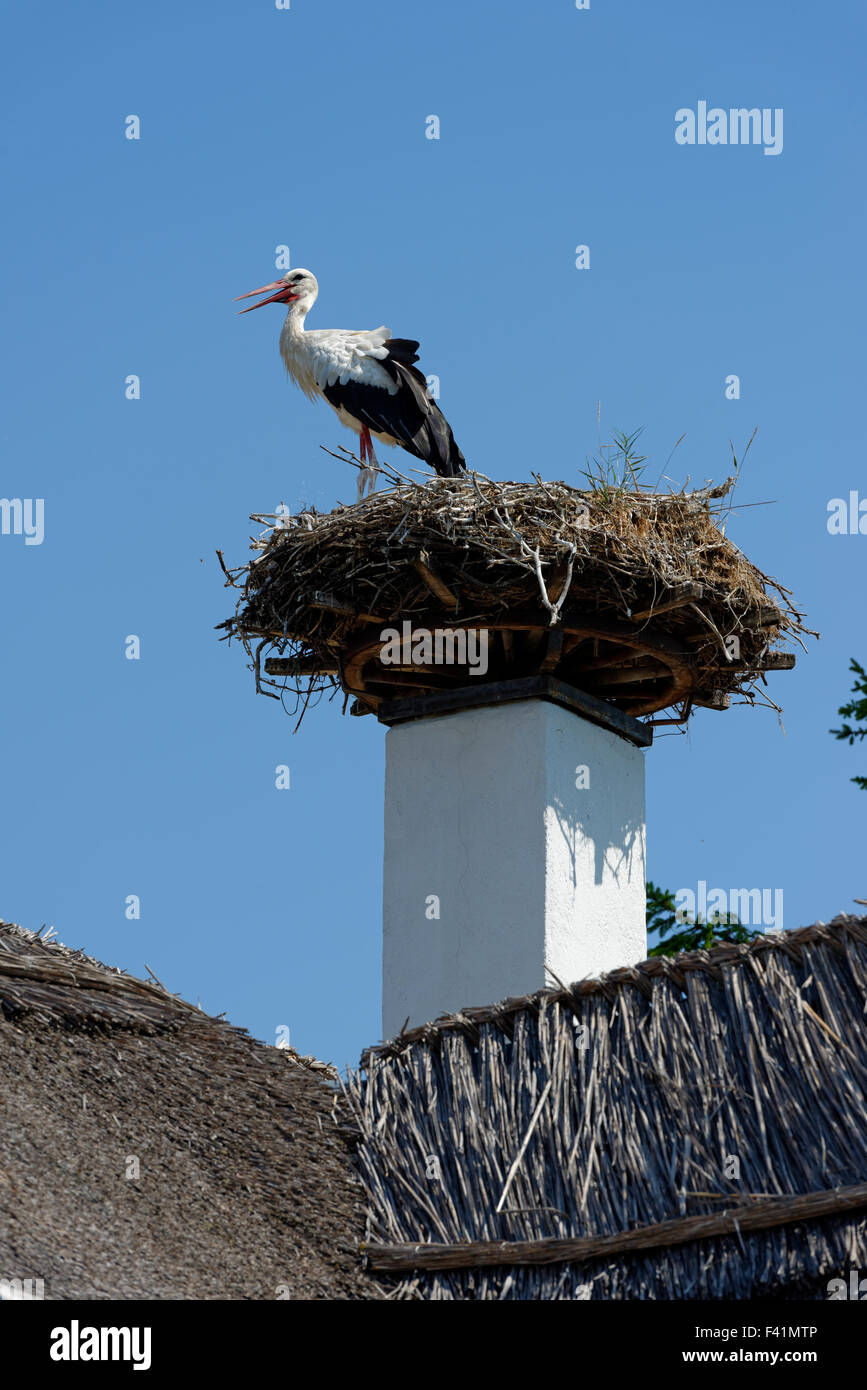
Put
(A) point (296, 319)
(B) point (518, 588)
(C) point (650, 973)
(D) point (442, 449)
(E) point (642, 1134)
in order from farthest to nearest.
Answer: (A) point (296, 319) → (D) point (442, 449) → (B) point (518, 588) → (C) point (650, 973) → (E) point (642, 1134)

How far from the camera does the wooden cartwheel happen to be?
976 cm

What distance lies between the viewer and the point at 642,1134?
583cm

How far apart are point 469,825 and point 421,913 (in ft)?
1.68

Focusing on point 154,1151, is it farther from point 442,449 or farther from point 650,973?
point 442,449

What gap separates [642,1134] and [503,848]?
13.2ft

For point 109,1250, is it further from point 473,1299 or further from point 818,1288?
point 818,1288

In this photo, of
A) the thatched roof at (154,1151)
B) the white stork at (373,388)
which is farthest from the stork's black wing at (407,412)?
the thatched roof at (154,1151)

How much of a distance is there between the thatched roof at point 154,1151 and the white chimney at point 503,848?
2552mm

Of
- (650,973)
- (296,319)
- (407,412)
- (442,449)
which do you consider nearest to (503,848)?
(442,449)

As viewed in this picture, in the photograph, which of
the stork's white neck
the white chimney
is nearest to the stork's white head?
the stork's white neck

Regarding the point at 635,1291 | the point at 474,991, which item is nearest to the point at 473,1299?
the point at 635,1291

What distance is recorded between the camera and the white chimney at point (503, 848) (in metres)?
9.62

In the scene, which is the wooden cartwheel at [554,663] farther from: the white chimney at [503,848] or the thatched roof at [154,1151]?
the thatched roof at [154,1151]

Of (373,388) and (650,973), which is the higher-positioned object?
(373,388)
